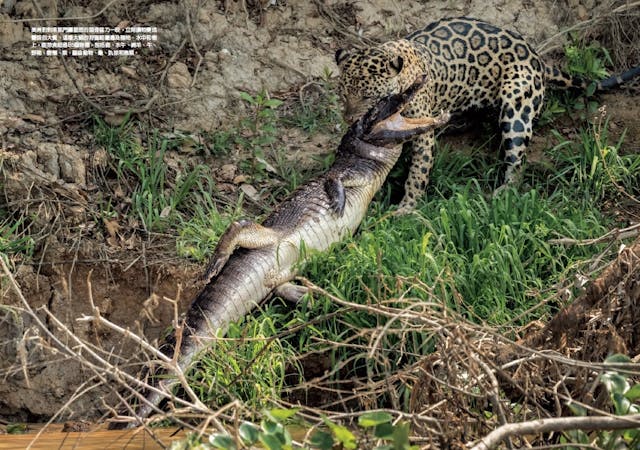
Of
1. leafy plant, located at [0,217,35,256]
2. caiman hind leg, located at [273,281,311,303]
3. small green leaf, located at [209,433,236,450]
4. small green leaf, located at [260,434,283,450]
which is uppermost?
small green leaf, located at [260,434,283,450]

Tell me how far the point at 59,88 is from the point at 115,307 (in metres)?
2.28

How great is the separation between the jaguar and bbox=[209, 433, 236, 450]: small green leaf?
163 inches

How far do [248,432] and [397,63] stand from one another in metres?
4.59

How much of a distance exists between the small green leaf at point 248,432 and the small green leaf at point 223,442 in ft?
0.14

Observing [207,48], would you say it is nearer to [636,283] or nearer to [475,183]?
[475,183]

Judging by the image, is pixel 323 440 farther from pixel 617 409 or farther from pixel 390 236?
pixel 390 236

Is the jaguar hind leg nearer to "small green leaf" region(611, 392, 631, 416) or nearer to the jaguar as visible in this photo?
the jaguar

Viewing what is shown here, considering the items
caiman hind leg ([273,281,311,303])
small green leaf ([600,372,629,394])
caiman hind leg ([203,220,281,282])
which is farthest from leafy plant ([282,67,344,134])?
small green leaf ([600,372,629,394])

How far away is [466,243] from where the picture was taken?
7.23 metres

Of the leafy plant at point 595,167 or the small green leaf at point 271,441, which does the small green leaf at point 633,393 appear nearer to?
the small green leaf at point 271,441

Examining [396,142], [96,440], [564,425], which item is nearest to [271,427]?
[564,425]

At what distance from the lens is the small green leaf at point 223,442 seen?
3.80 m

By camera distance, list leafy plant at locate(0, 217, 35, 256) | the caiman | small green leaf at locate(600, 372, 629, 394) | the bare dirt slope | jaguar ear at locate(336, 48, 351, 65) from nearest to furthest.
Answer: small green leaf at locate(600, 372, 629, 394)
the caiman
the bare dirt slope
leafy plant at locate(0, 217, 35, 256)
jaguar ear at locate(336, 48, 351, 65)

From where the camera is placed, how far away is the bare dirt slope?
739 centimetres
